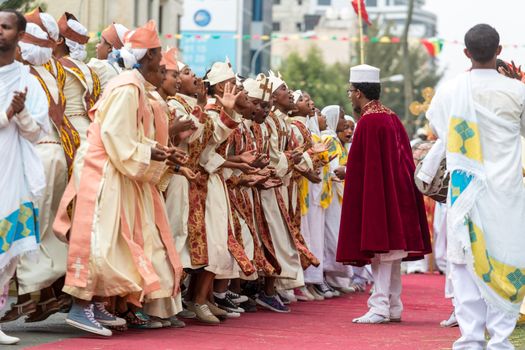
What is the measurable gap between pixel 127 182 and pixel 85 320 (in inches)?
39.3

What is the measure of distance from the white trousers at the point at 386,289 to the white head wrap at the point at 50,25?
336cm

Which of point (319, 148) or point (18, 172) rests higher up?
Answer: point (18, 172)

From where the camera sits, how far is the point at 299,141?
13.8 meters

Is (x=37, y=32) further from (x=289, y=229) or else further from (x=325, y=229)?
(x=325, y=229)

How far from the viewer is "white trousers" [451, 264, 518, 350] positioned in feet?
25.9

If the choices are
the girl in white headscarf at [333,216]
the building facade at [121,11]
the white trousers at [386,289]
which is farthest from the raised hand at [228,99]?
the building facade at [121,11]

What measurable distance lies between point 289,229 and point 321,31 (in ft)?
386

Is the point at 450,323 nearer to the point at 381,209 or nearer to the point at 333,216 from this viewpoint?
the point at 381,209

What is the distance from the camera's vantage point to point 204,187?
1088 centimetres

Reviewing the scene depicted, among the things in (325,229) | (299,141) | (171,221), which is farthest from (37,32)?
(325,229)

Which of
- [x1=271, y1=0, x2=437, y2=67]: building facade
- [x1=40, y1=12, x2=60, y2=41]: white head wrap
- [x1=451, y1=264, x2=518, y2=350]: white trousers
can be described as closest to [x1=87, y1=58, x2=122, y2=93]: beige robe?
[x1=40, y1=12, x2=60, y2=41]: white head wrap

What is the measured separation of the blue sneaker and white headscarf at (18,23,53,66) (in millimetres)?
3642

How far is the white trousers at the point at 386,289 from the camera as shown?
36.8 feet

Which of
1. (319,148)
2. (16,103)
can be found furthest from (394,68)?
(16,103)
